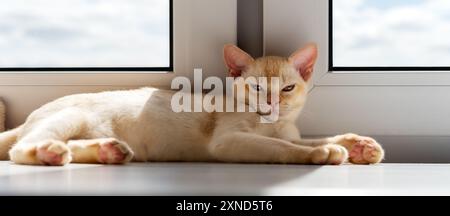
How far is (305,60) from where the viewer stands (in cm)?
137

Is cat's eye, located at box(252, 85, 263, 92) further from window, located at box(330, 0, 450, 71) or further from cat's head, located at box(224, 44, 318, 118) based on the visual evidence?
window, located at box(330, 0, 450, 71)

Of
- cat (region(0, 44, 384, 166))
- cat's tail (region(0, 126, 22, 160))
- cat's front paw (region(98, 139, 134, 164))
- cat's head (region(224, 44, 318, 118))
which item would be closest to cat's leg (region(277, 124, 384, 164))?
cat (region(0, 44, 384, 166))

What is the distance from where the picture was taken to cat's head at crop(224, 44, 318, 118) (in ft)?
4.43

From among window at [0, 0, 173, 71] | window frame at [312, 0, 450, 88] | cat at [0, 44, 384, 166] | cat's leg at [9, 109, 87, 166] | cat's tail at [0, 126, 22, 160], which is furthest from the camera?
window at [0, 0, 173, 71]

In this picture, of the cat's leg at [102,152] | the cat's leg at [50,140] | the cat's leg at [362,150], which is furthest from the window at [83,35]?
the cat's leg at [362,150]

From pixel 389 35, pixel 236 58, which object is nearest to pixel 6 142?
pixel 236 58

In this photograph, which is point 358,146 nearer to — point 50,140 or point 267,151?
point 267,151

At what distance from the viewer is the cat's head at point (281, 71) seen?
1.35 metres

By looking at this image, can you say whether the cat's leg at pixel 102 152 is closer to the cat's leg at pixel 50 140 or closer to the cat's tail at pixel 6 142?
the cat's leg at pixel 50 140

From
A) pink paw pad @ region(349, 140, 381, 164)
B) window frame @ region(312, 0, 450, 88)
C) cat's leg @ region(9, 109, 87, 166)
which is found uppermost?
window frame @ region(312, 0, 450, 88)

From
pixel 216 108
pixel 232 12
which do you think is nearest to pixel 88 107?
pixel 216 108

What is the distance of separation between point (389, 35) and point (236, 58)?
0.43 m

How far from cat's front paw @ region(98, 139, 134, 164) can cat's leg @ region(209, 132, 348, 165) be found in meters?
0.23

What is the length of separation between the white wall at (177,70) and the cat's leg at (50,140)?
7.5 inches
